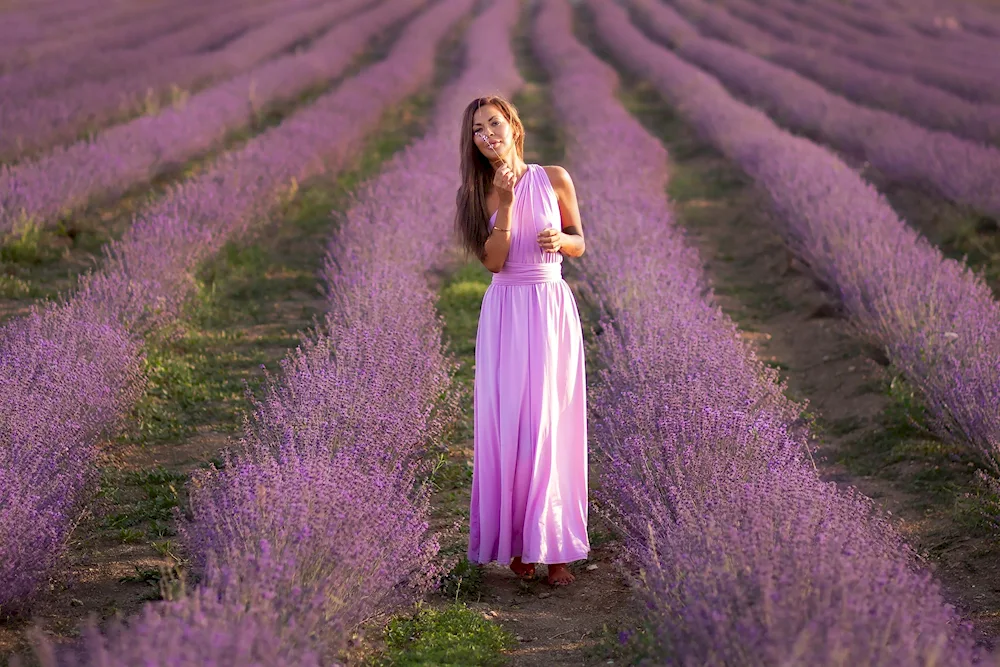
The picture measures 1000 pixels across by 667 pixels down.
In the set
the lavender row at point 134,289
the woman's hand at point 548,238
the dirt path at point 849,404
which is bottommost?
the dirt path at point 849,404

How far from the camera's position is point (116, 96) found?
11305mm

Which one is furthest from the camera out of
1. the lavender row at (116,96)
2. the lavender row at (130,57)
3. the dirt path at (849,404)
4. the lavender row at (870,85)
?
the lavender row at (130,57)

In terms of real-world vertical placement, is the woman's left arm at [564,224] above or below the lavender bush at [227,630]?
above

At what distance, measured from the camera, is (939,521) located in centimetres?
378

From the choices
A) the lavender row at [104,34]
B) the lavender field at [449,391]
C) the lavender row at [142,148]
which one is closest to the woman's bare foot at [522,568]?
the lavender field at [449,391]

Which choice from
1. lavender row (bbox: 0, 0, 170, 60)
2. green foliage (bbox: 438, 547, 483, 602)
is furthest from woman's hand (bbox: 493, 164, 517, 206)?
lavender row (bbox: 0, 0, 170, 60)

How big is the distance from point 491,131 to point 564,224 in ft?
1.40

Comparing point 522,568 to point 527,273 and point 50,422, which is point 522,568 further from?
point 50,422

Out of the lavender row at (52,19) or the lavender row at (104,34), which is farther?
the lavender row at (52,19)

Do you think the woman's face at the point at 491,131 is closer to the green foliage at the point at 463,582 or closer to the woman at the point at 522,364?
the woman at the point at 522,364

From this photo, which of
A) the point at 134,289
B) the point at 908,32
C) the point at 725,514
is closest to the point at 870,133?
the point at 134,289

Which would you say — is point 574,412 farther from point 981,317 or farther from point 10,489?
point 981,317

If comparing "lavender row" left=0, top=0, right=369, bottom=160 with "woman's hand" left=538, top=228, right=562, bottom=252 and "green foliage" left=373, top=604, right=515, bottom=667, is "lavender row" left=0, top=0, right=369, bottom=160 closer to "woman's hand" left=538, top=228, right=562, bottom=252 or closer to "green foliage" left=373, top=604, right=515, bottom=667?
"woman's hand" left=538, top=228, right=562, bottom=252

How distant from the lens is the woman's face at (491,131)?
316cm
